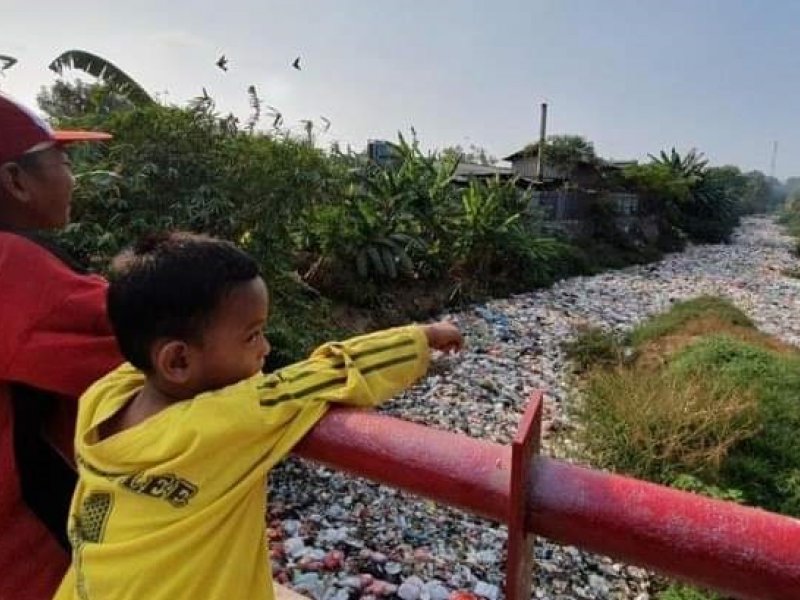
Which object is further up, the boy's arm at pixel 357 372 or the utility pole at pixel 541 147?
the utility pole at pixel 541 147

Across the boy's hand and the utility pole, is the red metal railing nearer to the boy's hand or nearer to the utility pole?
the boy's hand

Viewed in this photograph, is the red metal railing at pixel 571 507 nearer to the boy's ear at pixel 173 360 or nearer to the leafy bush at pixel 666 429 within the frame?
the boy's ear at pixel 173 360

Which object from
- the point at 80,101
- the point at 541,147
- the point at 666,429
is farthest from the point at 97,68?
the point at 541,147

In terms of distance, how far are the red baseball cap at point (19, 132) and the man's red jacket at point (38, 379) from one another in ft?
0.57

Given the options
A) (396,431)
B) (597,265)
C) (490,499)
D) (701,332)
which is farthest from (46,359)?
(597,265)

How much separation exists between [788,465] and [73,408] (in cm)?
480

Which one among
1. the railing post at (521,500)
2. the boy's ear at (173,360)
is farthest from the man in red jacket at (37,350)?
the railing post at (521,500)

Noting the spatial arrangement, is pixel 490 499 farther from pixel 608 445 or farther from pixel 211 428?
pixel 608 445

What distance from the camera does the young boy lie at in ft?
2.27

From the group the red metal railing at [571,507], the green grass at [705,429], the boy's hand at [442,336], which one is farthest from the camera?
the green grass at [705,429]

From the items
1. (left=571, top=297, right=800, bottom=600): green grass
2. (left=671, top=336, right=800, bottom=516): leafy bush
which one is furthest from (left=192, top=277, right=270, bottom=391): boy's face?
(left=671, top=336, right=800, bottom=516): leafy bush

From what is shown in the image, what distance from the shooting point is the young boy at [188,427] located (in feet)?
2.27

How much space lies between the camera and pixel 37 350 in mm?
771

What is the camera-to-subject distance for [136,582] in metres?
0.69
